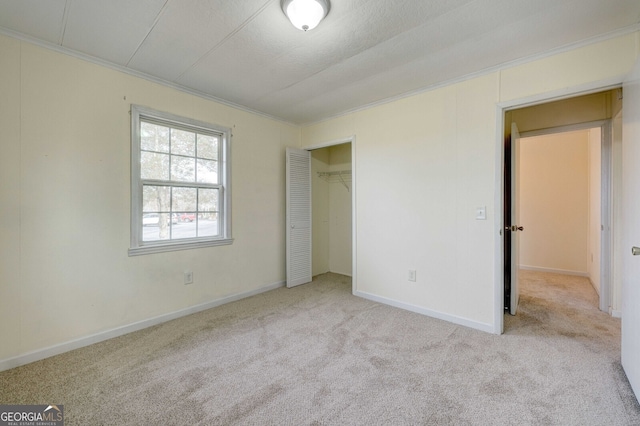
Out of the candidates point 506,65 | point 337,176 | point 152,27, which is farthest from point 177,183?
point 506,65

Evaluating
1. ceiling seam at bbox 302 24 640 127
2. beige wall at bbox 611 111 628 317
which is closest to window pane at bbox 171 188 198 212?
ceiling seam at bbox 302 24 640 127

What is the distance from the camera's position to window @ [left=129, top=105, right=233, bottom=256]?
2.74 meters

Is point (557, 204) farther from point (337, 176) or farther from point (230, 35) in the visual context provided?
point (230, 35)

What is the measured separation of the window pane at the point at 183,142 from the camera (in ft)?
9.94

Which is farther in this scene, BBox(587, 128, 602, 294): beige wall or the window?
BBox(587, 128, 602, 294): beige wall

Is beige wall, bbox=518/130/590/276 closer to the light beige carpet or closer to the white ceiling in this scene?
the light beige carpet

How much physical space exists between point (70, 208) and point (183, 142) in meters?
1.24

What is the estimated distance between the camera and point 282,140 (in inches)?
163

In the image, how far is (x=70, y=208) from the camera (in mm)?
2314

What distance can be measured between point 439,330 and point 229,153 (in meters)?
3.10

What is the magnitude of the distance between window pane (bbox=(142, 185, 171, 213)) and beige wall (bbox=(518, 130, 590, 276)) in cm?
600

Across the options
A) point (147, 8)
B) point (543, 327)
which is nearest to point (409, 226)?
point (543, 327)

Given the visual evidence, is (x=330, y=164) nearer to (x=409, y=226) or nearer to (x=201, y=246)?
(x=409, y=226)

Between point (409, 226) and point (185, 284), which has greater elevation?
point (409, 226)
